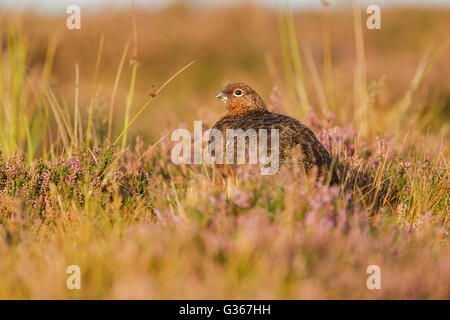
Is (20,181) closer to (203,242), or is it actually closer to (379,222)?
(203,242)

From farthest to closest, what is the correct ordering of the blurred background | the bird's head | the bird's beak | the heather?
the blurred background → the bird's beak → the bird's head → the heather

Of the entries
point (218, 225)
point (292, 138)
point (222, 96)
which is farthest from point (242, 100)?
point (218, 225)

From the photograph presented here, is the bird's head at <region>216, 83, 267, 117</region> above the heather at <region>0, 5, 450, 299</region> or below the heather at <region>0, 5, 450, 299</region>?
above

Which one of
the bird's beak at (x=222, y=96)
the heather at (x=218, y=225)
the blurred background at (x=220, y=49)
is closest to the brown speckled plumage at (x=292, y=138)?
the heather at (x=218, y=225)

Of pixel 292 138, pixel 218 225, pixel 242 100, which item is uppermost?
pixel 242 100

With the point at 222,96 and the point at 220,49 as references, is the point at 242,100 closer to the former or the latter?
the point at 222,96

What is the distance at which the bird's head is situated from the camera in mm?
3867

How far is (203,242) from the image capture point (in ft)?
7.02

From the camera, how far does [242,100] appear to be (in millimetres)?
3889

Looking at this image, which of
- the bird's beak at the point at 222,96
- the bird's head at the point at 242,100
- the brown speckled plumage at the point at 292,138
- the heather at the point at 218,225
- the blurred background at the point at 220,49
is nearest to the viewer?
the heather at the point at 218,225

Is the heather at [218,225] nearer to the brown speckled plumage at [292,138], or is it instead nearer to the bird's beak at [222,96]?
the brown speckled plumage at [292,138]

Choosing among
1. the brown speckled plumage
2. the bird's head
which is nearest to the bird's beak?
the bird's head

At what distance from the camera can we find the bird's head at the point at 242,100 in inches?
152

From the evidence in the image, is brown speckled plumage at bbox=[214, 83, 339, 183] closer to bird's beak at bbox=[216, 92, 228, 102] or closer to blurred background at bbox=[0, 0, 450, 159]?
bird's beak at bbox=[216, 92, 228, 102]
